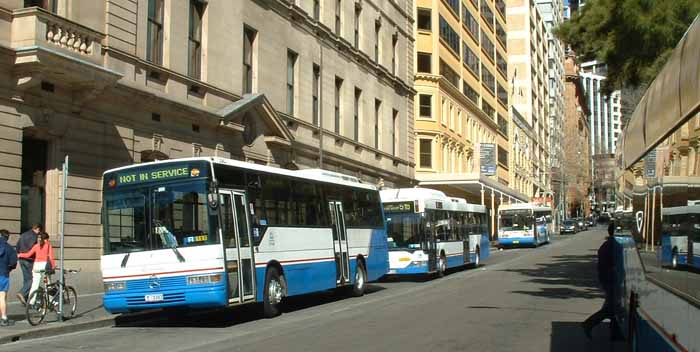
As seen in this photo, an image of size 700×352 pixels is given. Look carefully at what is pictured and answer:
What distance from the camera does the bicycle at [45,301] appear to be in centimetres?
1428

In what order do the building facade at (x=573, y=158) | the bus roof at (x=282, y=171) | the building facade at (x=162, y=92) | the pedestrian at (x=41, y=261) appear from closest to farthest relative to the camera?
the bus roof at (x=282, y=171) → the pedestrian at (x=41, y=261) → the building facade at (x=162, y=92) → the building facade at (x=573, y=158)

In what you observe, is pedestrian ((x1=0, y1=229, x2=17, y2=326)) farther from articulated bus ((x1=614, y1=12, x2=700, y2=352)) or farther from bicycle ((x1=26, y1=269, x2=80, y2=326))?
articulated bus ((x1=614, y1=12, x2=700, y2=352))

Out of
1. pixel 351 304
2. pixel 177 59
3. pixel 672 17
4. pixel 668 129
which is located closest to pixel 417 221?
pixel 351 304

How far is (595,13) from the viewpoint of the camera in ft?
64.0

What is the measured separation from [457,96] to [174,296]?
5015cm

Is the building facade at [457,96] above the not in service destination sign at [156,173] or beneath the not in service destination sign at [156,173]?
above

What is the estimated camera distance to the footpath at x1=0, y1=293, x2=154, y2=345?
1288cm

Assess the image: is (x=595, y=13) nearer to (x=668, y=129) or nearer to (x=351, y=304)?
(x=351, y=304)

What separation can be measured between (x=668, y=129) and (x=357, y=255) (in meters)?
16.1

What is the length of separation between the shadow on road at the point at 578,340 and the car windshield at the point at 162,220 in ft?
20.8

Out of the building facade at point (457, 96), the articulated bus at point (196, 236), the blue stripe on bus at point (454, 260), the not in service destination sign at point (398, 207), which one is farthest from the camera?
the building facade at point (457, 96)

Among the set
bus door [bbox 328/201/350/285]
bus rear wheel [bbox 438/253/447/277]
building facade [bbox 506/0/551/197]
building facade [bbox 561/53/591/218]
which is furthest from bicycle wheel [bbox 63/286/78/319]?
building facade [bbox 506/0/551/197]

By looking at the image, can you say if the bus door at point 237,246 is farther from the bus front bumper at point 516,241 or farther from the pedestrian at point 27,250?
the bus front bumper at point 516,241

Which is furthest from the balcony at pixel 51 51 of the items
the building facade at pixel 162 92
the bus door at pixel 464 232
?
the bus door at pixel 464 232
